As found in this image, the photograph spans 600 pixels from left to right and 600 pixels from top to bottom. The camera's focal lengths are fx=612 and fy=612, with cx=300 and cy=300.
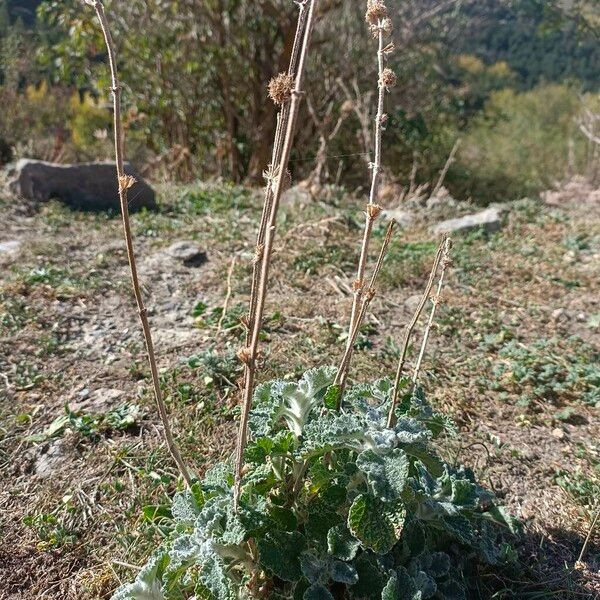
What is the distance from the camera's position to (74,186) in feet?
15.2

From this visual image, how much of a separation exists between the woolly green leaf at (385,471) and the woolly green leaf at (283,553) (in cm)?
23

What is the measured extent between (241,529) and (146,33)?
21.4ft

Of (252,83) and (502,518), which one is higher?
(252,83)

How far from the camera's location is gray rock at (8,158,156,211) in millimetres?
4566

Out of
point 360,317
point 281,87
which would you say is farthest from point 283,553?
point 281,87

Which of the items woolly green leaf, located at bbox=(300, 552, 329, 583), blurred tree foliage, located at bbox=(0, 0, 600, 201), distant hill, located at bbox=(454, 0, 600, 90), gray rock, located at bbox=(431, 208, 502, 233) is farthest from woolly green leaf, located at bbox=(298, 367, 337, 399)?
distant hill, located at bbox=(454, 0, 600, 90)

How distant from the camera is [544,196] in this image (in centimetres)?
668

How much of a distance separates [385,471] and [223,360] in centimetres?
132

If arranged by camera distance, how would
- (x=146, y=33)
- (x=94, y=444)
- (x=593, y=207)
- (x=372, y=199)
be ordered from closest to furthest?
1. (x=372, y=199)
2. (x=94, y=444)
3. (x=593, y=207)
4. (x=146, y=33)

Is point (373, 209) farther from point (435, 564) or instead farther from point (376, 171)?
point (435, 564)

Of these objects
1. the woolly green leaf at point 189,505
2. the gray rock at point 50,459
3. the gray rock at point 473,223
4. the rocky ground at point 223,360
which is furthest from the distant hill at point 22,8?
the woolly green leaf at point 189,505

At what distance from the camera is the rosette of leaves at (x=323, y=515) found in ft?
3.93

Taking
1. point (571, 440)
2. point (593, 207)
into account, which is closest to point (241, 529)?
point (571, 440)

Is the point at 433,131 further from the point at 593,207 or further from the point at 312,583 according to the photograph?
the point at 312,583
